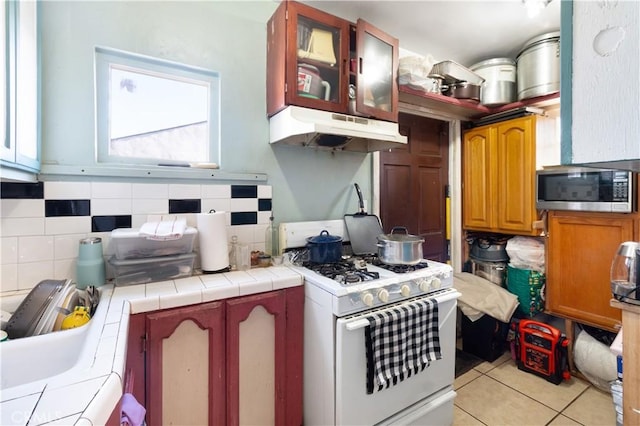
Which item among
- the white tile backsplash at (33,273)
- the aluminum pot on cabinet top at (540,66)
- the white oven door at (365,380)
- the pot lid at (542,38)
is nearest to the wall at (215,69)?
the white tile backsplash at (33,273)

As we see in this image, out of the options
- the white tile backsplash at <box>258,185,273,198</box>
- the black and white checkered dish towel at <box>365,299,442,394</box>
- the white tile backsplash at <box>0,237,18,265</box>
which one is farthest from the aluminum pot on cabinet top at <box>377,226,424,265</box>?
the white tile backsplash at <box>0,237,18,265</box>

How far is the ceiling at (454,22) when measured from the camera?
1875 millimetres

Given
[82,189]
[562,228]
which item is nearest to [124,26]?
[82,189]

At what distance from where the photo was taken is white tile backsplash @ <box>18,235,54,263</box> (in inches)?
50.6

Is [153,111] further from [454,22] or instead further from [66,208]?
[454,22]

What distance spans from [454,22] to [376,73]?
28.8 inches

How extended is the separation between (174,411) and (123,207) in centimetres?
95

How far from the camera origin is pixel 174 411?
1.25 metres

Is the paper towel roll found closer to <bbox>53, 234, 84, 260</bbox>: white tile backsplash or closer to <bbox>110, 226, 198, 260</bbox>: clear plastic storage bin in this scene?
<bbox>110, 226, 198, 260</bbox>: clear plastic storage bin

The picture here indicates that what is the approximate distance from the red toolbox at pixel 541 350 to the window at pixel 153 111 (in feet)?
7.96

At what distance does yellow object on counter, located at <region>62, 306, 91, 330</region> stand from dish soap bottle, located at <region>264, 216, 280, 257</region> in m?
0.92

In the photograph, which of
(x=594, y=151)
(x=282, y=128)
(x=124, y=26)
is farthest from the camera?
(x=282, y=128)

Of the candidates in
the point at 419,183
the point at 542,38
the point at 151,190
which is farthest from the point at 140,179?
the point at 542,38

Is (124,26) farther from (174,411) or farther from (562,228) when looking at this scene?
(562,228)
